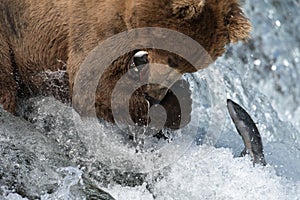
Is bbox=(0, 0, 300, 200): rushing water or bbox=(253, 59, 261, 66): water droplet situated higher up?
bbox=(253, 59, 261, 66): water droplet

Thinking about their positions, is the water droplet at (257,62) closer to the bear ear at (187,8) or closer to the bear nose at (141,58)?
the bear nose at (141,58)

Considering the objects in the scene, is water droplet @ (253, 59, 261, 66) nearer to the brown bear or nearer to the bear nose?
the brown bear

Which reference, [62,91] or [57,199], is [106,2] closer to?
[62,91]

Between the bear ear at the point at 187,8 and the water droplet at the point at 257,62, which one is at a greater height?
the bear ear at the point at 187,8

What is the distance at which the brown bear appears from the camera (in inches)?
161

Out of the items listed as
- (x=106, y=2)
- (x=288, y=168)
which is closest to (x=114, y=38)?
(x=106, y=2)

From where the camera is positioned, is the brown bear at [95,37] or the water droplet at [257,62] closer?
the brown bear at [95,37]

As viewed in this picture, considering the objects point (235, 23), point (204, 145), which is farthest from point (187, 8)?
point (204, 145)

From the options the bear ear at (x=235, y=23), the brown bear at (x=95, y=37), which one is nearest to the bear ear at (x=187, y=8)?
the brown bear at (x=95, y=37)

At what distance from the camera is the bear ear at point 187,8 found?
12.9ft

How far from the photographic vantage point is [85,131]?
4.80m

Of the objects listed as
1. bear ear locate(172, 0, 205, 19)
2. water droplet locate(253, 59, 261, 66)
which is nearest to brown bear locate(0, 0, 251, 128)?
bear ear locate(172, 0, 205, 19)

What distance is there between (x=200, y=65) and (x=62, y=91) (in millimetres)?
1019

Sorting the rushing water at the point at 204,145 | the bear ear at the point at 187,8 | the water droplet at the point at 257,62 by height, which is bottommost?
the rushing water at the point at 204,145
